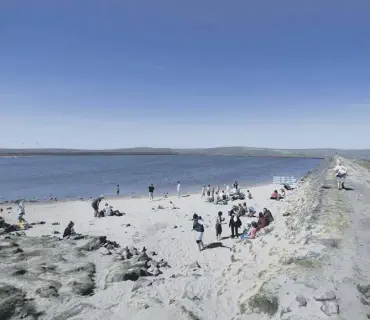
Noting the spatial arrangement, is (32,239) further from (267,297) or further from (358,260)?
(358,260)

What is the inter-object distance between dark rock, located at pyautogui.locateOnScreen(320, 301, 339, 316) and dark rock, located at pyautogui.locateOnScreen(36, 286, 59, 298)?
24.9ft

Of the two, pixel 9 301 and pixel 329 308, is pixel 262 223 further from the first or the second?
pixel 9 301

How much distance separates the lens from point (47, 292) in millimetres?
10539

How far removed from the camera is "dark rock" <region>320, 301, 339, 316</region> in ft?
26.4

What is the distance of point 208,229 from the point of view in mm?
21406

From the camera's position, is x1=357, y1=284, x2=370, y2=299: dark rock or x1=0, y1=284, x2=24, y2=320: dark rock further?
x1=0, y1=284, x2=24, y2=320: dark rock

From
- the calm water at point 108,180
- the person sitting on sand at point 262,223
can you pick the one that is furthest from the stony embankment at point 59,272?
the calm water at point 108,180

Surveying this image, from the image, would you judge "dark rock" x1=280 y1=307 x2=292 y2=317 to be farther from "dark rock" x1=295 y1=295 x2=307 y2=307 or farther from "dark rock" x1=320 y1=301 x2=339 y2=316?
"dark rock" x1=320 y1=301 x2=339 y2=316

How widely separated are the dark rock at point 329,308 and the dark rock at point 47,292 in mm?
7601

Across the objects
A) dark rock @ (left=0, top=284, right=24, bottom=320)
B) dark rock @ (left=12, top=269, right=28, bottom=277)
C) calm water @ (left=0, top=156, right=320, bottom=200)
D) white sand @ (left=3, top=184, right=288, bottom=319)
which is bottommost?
calm water @ (left=0, top=156, right=320, bottom=200)

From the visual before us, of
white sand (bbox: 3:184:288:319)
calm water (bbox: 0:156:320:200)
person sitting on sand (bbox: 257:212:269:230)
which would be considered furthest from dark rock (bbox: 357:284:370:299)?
calm water (bbox: 0:156:320:200)

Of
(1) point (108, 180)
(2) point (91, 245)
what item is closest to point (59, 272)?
(2) point (91, 245)

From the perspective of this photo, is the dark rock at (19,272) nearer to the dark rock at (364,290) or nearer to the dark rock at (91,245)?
Result: the dark rock at (91,245)

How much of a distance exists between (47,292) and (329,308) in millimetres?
8005
